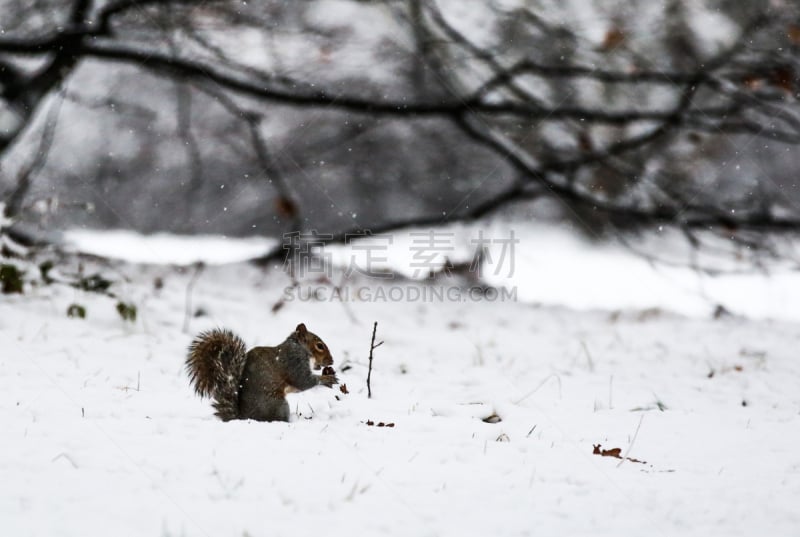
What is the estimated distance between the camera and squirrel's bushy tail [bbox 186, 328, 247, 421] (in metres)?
3.07

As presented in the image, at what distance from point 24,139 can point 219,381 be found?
4677 millimetres

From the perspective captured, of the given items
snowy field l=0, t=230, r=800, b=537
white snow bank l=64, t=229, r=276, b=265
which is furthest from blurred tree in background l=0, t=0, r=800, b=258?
snowy field l=0, t=230, r=800, b=537

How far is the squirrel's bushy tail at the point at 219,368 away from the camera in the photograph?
3.07 metres

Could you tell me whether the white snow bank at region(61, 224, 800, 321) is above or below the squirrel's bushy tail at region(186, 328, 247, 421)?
above

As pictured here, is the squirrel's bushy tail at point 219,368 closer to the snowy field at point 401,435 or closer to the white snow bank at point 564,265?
the snowy field at point 401,435

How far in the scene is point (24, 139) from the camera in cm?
647

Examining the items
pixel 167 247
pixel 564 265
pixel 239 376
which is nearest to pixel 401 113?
pixel 564 265

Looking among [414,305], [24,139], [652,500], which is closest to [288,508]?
[652,500]

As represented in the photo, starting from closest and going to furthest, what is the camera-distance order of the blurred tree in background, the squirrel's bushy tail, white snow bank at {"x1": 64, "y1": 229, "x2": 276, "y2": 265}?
the squirrel's bushy tail < the blurred tree in background < white snow bank at {"x1": 64, "y1": 229, "x2": 276, "y2": 265}

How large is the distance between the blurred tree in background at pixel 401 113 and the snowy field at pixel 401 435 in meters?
1.74

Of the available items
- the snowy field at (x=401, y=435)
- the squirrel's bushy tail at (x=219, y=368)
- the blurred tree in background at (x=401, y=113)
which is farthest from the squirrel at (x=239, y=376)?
the blurred tree in background at (x=401, y=113)

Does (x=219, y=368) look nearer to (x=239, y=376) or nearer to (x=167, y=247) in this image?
(x=239, y=376)

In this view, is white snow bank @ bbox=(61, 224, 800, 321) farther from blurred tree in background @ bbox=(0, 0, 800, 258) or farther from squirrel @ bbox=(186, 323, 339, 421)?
squirrel @ bbox=(186, 323, 339, 421)

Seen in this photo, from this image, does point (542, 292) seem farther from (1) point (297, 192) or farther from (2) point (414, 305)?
(1) point (297, 192)
